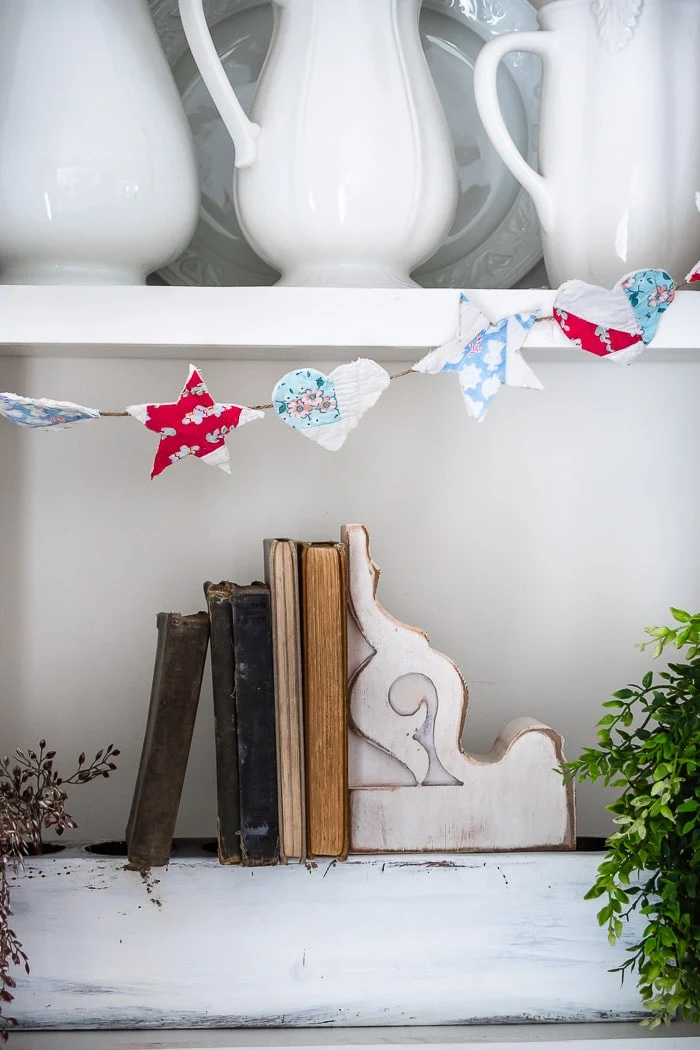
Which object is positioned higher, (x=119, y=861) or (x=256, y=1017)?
(x=119, y=861)

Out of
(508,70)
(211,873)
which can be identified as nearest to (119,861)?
(211,873)

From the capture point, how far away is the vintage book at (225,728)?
2.28ft

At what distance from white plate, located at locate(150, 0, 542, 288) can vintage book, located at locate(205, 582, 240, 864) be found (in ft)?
0.96

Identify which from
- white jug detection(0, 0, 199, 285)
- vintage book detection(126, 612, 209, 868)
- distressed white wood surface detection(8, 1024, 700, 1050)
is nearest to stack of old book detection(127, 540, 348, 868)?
vintage book detection(126, 612, 209, 868)

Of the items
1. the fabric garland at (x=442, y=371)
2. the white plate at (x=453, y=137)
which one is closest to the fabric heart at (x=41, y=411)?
the fabric garland at (x=442, y=371)

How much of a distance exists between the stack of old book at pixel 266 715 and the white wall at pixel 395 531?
0.53 feet

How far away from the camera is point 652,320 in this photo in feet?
2.18

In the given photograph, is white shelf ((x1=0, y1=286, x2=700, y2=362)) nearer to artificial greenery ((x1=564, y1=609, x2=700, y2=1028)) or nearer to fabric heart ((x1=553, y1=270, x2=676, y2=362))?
fabric heart ((x1=553, y1=270, x2=676, y2=362))

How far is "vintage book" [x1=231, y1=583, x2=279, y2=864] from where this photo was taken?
691mm

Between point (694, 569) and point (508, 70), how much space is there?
45cm

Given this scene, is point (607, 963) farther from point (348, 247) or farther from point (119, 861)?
point (348, 247)

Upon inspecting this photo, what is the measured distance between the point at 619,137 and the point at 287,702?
0.44 m

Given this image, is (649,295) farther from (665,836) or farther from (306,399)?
(665,836)

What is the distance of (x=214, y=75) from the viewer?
0.66 m
